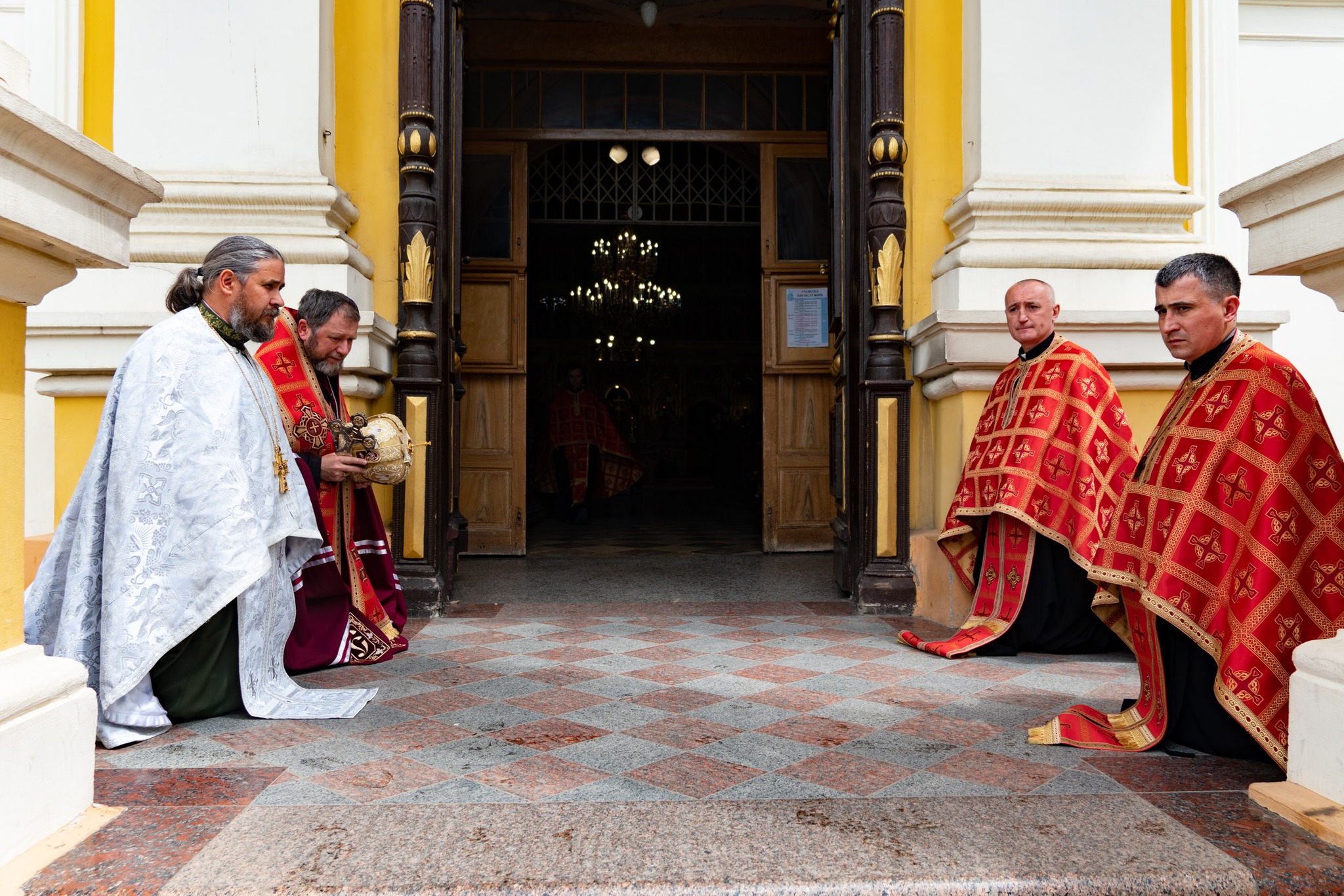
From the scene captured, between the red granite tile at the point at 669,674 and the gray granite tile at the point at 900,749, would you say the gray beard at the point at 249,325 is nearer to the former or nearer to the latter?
the red granite tile at the point at 669,674

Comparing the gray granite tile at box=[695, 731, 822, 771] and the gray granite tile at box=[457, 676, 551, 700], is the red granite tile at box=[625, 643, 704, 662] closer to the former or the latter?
the gray granite tile at box=[457, 676, 551, 700]

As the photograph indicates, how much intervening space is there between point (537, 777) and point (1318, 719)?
67.3 inches

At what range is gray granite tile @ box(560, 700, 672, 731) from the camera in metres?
2.75

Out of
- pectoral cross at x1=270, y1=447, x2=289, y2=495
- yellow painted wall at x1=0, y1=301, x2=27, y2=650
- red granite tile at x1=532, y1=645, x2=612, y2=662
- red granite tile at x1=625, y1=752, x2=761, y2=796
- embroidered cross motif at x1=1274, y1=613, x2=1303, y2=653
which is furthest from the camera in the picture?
red granite tile at x1=532, y1=645, x2=612, y2=662

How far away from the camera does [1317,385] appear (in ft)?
16.4

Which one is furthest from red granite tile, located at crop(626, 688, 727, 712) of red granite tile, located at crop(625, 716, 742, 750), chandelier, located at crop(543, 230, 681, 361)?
chandelier, located at crop(543, 230, 681, 361)

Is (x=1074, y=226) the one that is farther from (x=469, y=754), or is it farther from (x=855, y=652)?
(x=469, y=754)

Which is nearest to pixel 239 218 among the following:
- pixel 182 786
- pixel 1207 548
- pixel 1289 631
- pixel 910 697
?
pixel 182 786

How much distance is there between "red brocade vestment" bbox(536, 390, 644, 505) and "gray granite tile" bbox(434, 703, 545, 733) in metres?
7.68

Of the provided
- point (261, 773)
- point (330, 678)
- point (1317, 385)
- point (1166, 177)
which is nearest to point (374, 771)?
point (261, 773)

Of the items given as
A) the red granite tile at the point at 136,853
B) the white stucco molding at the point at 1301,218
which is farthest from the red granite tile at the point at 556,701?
the white stucco molding at the point at 1301,218

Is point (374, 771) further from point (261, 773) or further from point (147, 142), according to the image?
point (147, 142)

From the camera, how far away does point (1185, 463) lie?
2600mm

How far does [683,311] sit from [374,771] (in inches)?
825
